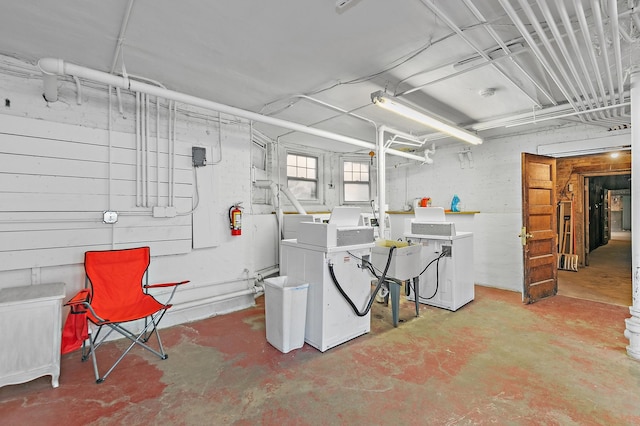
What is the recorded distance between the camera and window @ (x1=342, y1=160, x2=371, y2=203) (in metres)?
6.92

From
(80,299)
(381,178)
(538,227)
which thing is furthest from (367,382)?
(538,227)

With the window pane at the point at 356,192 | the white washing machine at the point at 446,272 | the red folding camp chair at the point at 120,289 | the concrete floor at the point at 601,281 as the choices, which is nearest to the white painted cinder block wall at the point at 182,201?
the red folding camp chair at the point at 120,289

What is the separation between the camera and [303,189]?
6.24m

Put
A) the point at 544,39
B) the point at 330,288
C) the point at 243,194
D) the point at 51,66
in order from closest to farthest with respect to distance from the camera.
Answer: the point at 544,39 < the point at 51,66 < the point at 330,288 < the point at 243,194

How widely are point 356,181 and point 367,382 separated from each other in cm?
505

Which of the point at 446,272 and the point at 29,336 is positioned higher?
the point at 446,272

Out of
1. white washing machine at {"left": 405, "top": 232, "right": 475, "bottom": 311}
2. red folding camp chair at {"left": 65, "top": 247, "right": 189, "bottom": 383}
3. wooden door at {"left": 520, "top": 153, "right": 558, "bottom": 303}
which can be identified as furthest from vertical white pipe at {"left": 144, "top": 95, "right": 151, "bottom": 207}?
wooden door at {"left": 520, "top": 153, "right": 558, "bottom": 303}

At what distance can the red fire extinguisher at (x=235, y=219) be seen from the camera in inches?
160

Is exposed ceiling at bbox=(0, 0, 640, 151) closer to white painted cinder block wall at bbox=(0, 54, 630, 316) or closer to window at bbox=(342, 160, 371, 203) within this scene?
white painted cinder block wall at bbox=(0, 54, 630, 316)

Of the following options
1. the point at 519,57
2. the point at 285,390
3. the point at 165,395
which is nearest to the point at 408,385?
the point at 285,390

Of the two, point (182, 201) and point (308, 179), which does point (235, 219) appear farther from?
point (308, 179)

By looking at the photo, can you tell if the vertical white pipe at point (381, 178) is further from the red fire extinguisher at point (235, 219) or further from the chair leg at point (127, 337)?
the chair leg at point (127, 337)

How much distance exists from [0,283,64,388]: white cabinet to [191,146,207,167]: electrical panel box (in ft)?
6.28

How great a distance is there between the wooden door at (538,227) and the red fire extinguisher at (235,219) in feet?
12.9
